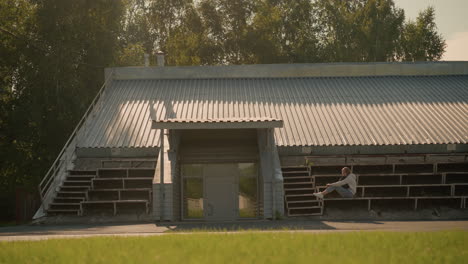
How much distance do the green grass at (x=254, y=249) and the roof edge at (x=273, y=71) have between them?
24.0 meters

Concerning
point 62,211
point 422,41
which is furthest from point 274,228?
point 422,41

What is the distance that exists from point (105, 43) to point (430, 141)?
20.2m

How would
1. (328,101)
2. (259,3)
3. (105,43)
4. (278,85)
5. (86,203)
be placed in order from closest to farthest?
(86,203) → (328,101) → (278,85) → (105,43) → (259,3)

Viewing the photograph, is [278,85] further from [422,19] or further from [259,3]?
[422,19]

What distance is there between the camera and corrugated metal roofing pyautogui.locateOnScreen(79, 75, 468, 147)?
29516 millimetres

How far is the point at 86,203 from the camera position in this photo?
963 inches

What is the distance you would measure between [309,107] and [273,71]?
198 inches

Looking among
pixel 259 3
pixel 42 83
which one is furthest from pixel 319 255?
pixel 259 3

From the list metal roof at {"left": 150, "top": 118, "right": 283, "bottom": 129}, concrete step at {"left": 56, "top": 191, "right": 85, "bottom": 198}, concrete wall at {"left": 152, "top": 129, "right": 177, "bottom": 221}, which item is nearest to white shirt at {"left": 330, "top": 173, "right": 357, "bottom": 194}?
metal roof at {"left": 150, "top": 118, "right": 283, "bottom": 129}

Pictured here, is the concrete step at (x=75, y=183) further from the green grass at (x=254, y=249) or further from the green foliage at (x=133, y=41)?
the green grass at (x=254, y=249)

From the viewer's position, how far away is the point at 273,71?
37.1 m

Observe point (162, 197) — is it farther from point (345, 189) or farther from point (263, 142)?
point (345, 189)

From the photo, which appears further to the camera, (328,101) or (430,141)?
(328,101)

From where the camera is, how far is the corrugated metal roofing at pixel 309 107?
96.8 ft
